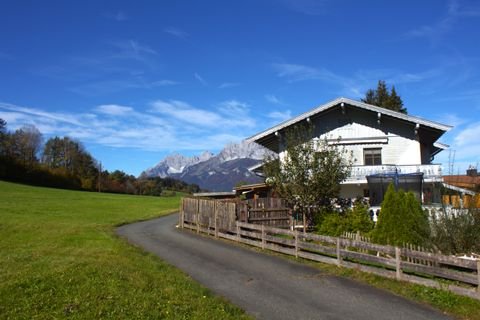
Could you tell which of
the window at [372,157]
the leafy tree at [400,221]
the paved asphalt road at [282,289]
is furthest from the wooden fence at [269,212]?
the window at [372,157]

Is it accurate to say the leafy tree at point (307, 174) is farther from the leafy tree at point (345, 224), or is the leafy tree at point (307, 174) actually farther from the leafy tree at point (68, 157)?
the leafy tree at point (68, 157)

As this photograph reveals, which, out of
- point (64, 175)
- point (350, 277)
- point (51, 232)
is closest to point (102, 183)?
point (64, 175)

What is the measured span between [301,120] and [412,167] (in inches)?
302

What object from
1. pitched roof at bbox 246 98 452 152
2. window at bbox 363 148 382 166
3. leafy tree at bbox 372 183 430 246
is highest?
pitched roof at bbox 246 98 452 152

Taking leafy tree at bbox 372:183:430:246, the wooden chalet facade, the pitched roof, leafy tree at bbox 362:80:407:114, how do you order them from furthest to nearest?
leafy tree at bbox 362:80:407:114 → the pitched roof → the wooden chalet facade → leafy tree at bbox 372:183:430:246

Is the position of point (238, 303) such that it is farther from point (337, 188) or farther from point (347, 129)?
point (347, 129)

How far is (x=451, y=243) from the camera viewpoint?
1328 cm

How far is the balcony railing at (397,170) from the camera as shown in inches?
1016

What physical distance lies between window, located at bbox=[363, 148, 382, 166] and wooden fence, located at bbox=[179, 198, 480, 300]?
38.0 feet

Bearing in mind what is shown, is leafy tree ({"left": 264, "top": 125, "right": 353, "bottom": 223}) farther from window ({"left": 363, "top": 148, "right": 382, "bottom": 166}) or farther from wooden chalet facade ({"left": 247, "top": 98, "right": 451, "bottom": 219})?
window ({"left": 363, "top": 148, "right": 382, "bottom": 166})

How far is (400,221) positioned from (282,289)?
6.99m

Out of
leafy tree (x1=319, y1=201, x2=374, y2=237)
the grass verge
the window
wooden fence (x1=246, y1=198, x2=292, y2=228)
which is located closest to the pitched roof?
the window

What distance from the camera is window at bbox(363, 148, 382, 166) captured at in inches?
1131

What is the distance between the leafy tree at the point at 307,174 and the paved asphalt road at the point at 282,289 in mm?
5278
